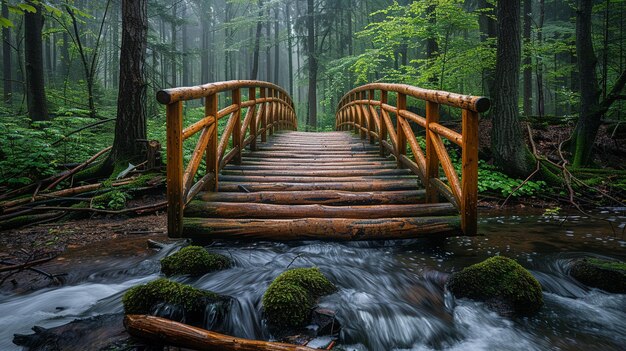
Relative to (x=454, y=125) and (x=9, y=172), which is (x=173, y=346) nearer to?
(x=9, y=172)

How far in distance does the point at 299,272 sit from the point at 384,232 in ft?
3.38

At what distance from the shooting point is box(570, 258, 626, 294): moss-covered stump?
3.25m

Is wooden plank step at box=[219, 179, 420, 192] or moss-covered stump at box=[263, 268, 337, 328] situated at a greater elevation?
wooden plank step at box=[219, 179, 420, 192]

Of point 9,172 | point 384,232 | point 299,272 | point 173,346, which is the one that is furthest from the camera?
point 9,172

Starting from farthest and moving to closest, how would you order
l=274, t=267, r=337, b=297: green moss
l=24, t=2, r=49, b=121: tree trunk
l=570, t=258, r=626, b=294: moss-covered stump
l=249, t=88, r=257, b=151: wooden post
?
l=24, t=2, r=49, b=121: tree trunk < l=249, t=88, r=257, b=151: wooden post < l=570, t=258, r=626, b=294: moss-covered stump < l=274, t=267, r=337, b=297: green moss

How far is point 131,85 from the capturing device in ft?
21.2

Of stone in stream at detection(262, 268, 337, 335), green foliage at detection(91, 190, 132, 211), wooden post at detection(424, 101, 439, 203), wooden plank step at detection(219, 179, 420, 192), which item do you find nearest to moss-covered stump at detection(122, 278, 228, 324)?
stone in stream at detection(262, 268, 337, 335)

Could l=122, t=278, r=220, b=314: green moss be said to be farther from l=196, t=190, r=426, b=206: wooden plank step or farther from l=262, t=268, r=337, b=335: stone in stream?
l=196, t=190, r=426, b=206: wooden plank step

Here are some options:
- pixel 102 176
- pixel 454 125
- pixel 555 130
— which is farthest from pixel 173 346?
pixel 555 130

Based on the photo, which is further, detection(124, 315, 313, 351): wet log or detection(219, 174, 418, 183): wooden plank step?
detection(219, 174, 418, 183): wooden plank step

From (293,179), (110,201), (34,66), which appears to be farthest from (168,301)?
(34,66)

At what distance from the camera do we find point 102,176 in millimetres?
6629

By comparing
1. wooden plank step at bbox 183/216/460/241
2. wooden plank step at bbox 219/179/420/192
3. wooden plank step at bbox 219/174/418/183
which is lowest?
wooden plank step at bbox 183/216/460/241

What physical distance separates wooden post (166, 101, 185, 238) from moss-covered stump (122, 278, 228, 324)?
78 cm
